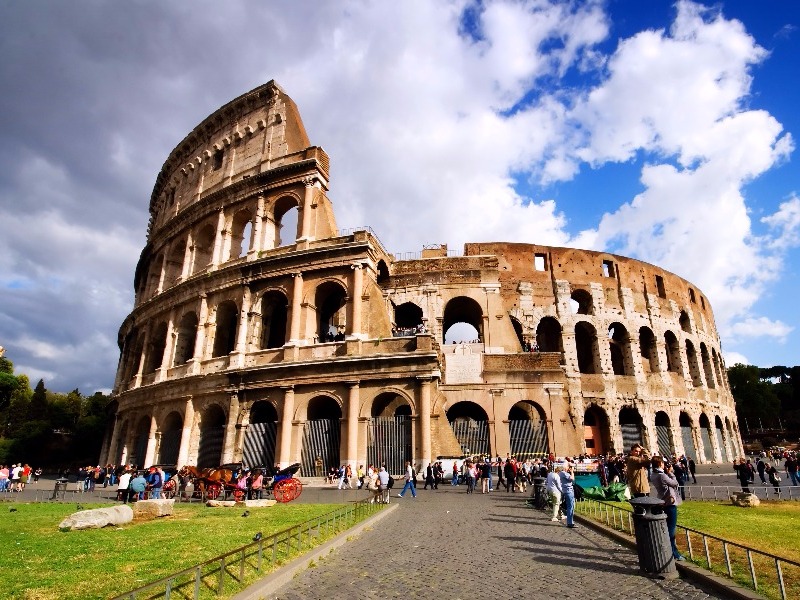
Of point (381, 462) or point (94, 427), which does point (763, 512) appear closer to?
point (381, 462)

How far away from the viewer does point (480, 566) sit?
6.36 meters

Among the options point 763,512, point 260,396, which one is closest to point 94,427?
point 260,396

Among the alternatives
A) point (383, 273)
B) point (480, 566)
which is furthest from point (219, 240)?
point (480, 566)

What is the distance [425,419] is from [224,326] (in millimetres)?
12309

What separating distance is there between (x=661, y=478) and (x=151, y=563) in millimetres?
6730

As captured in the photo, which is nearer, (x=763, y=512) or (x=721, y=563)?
(x=721, y=563)

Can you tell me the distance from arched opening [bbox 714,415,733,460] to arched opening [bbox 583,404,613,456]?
1040 centimetres

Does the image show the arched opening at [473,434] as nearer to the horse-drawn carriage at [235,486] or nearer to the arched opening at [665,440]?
the horse-drawn carriage at [235,486]

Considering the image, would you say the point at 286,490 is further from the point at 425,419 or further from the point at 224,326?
the point at 224,326

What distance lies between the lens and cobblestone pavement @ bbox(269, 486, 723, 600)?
207 inches

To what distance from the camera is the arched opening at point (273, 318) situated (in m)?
23.6

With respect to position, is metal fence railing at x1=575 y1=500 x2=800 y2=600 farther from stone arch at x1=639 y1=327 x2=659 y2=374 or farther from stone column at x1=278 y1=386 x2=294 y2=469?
stone arch at x1=639 y1=327 x2=659 y2=374

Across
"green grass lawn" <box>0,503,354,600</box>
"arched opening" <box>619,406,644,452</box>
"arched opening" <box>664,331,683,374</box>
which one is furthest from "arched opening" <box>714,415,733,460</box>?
"green grass lawn" <box>0,503,354,600</box>

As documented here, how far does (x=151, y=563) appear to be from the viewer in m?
6.02
